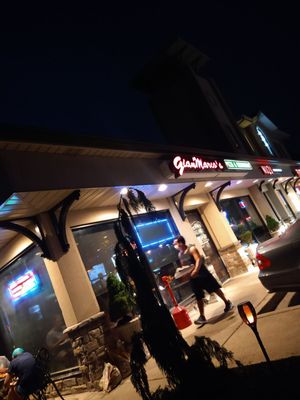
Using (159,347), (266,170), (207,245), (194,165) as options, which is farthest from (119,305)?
(266,170)

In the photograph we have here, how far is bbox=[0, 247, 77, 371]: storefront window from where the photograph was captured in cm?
731

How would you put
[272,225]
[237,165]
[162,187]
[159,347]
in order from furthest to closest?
[272,225], [237,165], [162,187], [159,347]

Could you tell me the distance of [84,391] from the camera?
6.39 meters

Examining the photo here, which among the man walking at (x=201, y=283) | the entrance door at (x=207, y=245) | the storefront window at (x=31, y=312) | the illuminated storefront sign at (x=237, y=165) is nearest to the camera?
the man walking at (x=201, y=283)

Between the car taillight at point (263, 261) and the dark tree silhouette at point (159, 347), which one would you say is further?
the car taillight at point (263, 261)

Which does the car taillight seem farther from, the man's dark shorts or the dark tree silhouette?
the dark tree silhouette

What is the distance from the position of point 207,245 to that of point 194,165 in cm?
433

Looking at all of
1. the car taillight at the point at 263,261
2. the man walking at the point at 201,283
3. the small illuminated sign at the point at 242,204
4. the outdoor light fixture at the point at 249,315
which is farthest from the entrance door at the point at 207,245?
the outdoor light fixture at the point at 249,315

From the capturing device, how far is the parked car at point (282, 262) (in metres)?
4.86

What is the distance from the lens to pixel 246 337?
197 inches

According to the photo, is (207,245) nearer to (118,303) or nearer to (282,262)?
(118,303)

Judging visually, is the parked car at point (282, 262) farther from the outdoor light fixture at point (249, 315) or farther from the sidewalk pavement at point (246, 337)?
the outdoor light fixture at point (249, 315)

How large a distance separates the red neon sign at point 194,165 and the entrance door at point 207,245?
255cm

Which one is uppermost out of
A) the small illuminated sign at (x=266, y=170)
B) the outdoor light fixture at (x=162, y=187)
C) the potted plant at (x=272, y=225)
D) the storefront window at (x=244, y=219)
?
the small illuminated sign at (x=266, y=170)
